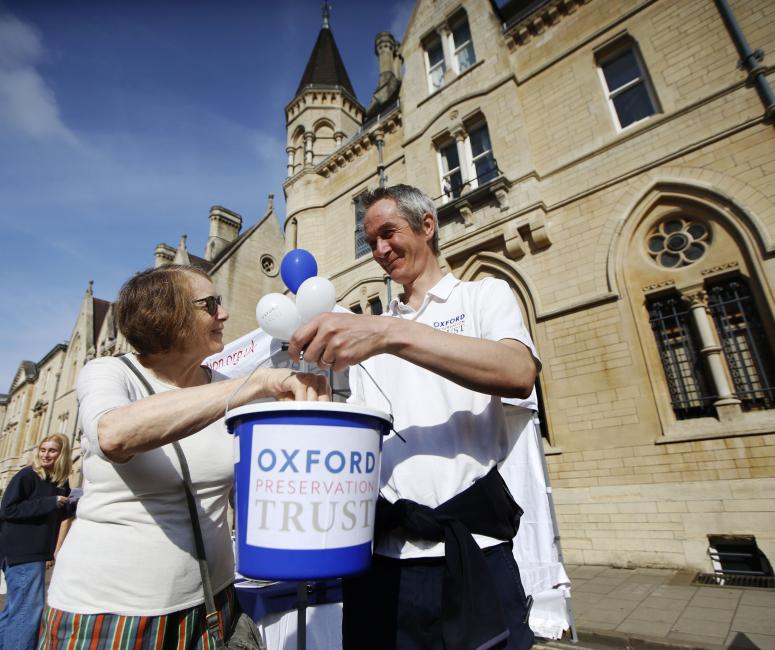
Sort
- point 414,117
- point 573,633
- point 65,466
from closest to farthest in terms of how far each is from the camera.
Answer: point 573,633, point 65,466, point 414,117

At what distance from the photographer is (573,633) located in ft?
13.1

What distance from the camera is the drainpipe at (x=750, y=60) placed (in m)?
6.40

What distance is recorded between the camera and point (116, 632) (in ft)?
4.11

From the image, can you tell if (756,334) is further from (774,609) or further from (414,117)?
(414,117)

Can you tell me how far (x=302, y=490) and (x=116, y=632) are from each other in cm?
89

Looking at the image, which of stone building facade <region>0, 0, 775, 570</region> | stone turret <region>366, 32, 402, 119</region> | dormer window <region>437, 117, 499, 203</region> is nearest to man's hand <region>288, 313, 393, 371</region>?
stone building facade <region>0, 0, 775, 570</region>

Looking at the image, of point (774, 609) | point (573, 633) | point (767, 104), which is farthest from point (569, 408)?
point (767, 104)

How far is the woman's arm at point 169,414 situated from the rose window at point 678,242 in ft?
27.1

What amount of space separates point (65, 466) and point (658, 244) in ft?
32.9

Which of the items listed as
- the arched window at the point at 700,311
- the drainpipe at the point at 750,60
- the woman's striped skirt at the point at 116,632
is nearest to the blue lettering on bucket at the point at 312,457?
the woman's striped skirt at the point at 116,632

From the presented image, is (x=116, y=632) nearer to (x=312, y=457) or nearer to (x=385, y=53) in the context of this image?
(x=312, y=457)

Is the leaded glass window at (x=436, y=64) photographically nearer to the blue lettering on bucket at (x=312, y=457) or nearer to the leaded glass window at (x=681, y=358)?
the leaded glass window at (x=681, y=358)

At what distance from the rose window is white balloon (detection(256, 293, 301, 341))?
298 inches

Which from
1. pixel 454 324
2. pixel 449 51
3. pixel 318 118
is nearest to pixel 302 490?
pixel 454 324
